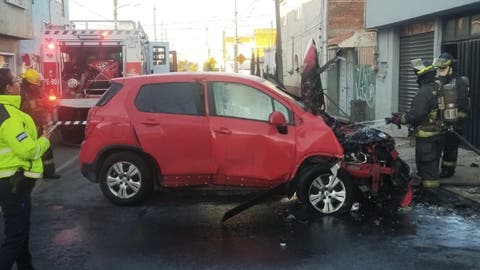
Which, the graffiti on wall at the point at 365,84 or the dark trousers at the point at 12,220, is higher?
the graffiti on wall at the point at 365,84

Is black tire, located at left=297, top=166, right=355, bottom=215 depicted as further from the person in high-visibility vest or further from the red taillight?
the red taillight

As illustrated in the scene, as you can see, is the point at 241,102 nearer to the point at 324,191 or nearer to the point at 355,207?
the point at 324,191

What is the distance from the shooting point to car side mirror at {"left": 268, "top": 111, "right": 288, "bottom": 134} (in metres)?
6.67

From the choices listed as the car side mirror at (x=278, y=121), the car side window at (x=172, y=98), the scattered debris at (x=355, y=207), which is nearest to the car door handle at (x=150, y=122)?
the car side window at (x=172, y=98)

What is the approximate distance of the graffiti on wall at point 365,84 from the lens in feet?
55.0

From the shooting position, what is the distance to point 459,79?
320 inches

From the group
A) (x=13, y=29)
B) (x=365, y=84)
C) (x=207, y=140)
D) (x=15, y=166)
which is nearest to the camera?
(x=15, y=166)

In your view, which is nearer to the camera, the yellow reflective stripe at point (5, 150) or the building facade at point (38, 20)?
the yellow reflective stripe at point (5, 150)

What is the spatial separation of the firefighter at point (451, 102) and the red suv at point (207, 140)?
203 centimetres

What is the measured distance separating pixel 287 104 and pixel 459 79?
2890mm

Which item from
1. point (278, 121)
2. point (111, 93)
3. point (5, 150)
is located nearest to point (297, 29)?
point (111, 93)

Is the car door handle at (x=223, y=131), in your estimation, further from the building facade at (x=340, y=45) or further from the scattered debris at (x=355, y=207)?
the building facade at (x=340, y=45)

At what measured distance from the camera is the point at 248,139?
268 inches

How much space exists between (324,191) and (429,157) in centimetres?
190
